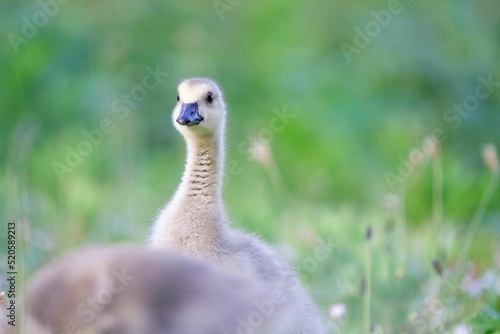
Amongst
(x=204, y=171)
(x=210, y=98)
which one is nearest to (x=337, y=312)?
(x=204, y=171)

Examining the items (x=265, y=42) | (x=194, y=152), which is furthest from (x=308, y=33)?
(x=194, y=152)

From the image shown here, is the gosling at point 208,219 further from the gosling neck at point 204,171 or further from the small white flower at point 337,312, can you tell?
the small white flower at point 337,312

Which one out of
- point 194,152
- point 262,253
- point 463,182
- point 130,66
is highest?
point 130,66

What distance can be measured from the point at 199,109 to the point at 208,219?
0.48 m

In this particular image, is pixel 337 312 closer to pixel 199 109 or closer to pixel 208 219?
pixel 208 219

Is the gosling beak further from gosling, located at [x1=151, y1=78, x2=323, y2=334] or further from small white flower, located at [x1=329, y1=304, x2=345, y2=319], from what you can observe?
small white flower, located at [x1=329, y1=304, x2=345, y2=319]

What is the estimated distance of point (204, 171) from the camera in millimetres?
4129

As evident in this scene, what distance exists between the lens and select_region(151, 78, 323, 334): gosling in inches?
147

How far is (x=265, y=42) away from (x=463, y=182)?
166 inches

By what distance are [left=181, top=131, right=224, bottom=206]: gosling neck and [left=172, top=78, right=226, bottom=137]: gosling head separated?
1.4 inches

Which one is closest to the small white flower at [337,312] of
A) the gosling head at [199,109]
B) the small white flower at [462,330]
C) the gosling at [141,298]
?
the small white flower at [462,330]

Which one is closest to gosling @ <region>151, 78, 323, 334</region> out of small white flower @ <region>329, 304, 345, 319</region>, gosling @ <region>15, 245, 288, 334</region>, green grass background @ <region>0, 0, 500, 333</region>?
small white flower @ <region>329, 304, 345, 319</region>

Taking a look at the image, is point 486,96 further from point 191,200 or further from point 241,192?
point 191,200

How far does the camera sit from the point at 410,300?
16.3 feet
